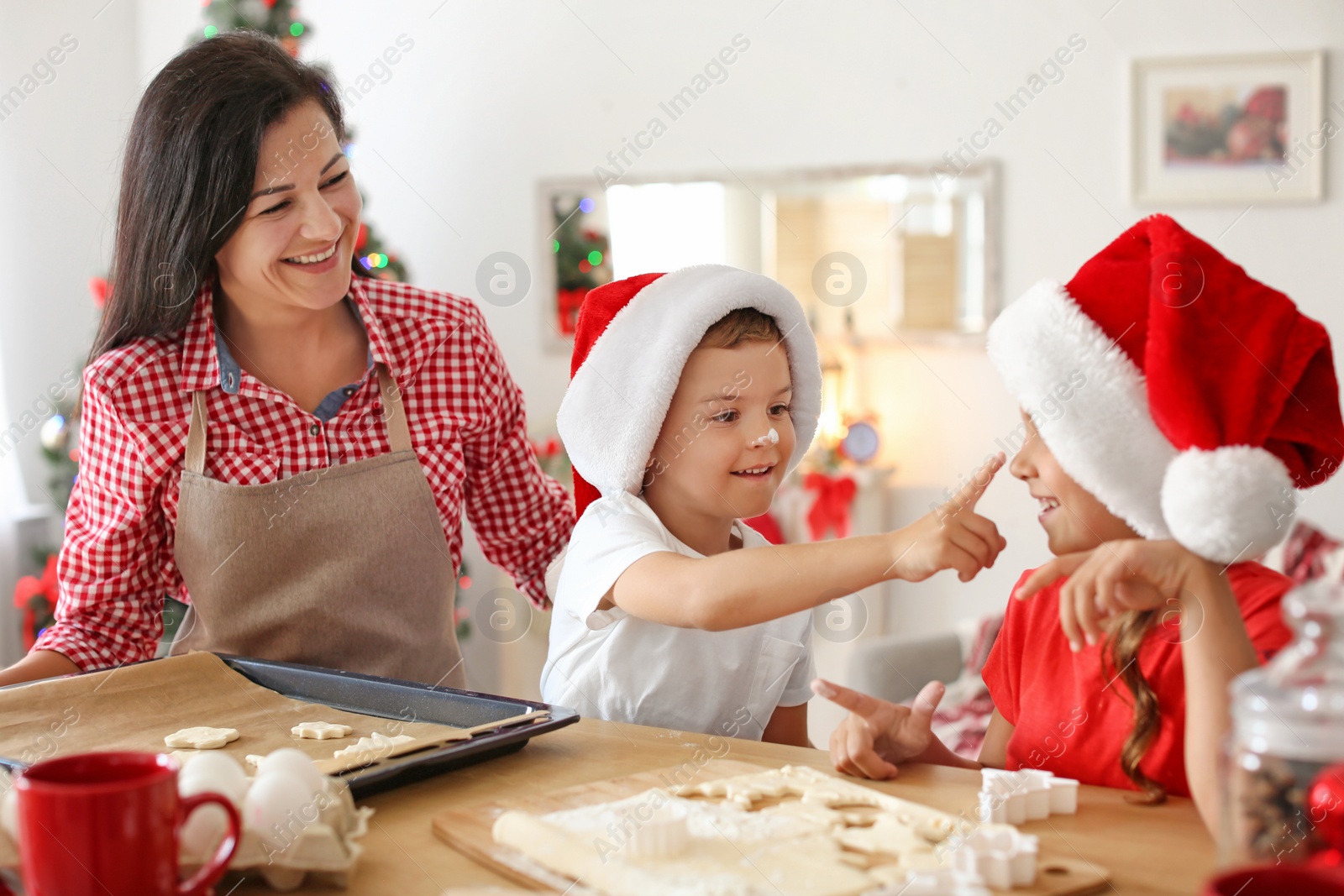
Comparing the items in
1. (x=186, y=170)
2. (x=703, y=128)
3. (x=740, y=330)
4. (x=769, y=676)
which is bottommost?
(x=769, y=676)

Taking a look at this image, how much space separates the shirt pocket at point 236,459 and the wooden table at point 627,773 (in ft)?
2.03

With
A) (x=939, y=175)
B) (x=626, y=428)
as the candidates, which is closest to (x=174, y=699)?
(x=626, y=428)

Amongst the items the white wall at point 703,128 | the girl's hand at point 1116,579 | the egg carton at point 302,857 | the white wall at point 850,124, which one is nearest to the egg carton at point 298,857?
the egg carton at point 302,857

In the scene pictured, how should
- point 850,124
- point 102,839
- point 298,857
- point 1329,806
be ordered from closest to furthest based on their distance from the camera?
1. point 1329,806
2. point 102,839
3. point 298,857
4. point 850,124

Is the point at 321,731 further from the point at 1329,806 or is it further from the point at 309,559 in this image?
the point at 1329,806

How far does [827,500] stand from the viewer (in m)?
3.72

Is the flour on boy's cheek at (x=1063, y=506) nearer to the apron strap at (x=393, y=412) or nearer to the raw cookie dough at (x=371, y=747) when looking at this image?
the raw cookie dough at (x=371, y=747)

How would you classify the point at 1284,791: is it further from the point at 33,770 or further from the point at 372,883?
the point at 33,770

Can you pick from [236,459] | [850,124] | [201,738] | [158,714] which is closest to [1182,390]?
[201,738]

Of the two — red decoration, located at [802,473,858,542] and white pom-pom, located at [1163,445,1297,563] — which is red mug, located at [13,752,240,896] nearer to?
white pom-pom, located at [1163,445,1297,563]

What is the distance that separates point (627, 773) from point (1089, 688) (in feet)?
1.52

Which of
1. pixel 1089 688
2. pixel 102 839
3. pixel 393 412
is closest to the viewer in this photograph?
pixel 102 839

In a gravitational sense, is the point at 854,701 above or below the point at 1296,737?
below

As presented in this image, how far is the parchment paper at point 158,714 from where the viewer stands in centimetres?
A: 119
